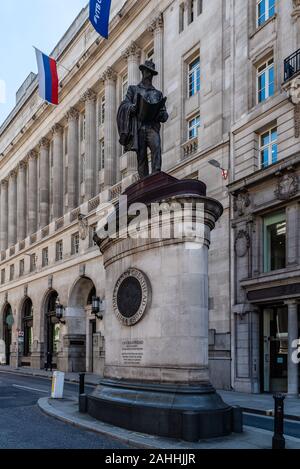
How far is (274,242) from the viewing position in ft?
81.1

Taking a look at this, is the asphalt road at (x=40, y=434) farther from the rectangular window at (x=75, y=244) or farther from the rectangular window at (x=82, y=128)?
the rectangular window at (x=82, y=128)

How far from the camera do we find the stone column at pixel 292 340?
72.0 feet

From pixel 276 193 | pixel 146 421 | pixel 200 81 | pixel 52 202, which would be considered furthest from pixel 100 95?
pixel 146 421

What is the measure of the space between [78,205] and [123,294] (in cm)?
3301

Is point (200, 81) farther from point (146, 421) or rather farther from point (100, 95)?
point (146, 421)

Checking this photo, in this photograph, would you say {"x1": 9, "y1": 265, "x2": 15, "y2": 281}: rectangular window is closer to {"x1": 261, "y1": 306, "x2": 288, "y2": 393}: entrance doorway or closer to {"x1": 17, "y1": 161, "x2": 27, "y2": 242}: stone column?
{"x1": 17, "y1": 161, "x2": 27, "y2": 242}: stone column

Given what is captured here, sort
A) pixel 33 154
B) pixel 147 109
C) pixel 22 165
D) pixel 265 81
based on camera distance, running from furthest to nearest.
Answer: pixel 22 165 → pixel 33 154 → pixel 265 81 → pixel 147 109

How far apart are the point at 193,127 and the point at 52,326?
23765mm

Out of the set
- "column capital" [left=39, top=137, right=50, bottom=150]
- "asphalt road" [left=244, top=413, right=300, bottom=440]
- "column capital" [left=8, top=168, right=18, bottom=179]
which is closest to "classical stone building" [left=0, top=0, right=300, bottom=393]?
"column capital" [left=39, top=137, right=50, bottom=150]

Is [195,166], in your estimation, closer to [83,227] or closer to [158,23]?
[158,23]

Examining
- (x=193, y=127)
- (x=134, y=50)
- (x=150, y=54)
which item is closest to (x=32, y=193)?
(x=134, y=50)

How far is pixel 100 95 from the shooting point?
144 feet

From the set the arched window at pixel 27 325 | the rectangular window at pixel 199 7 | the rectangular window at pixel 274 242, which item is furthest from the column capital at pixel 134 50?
the arched window at pixel 27 325

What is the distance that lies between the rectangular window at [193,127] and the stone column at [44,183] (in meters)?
23.1
